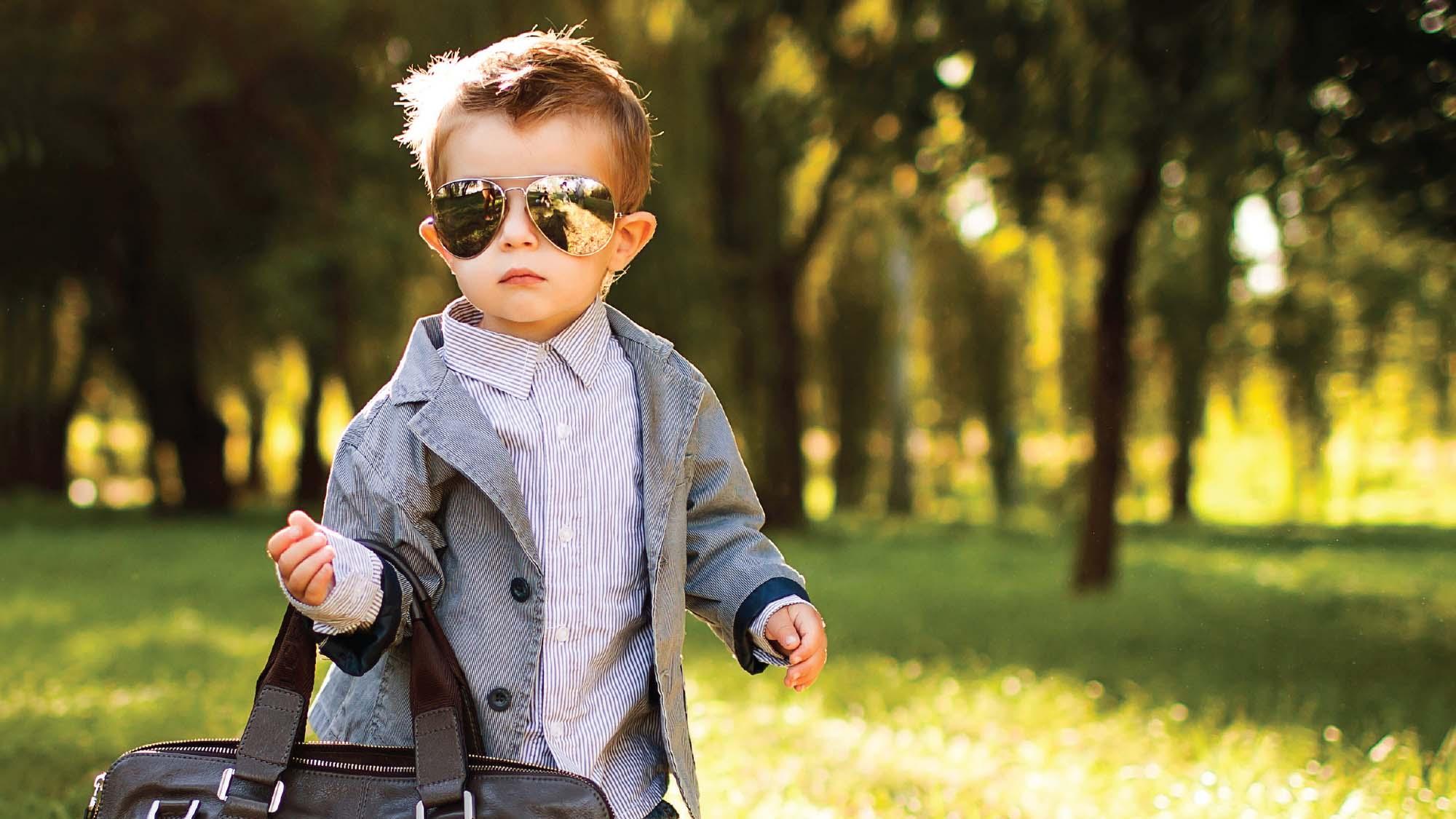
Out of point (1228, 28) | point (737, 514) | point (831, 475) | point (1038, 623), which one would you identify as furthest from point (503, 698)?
point (831, 475)

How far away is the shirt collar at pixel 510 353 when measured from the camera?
225cm

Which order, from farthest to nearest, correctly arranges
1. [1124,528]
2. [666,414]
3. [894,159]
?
[1124,528] → [894,159] → [666,414]

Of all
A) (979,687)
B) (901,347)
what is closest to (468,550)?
(979,687)

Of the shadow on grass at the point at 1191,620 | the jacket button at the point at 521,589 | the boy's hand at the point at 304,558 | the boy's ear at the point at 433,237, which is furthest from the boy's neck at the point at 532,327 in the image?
the shadow on grass at the point at 1191,620

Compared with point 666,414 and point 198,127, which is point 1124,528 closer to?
point 198,127

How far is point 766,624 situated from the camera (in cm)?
228

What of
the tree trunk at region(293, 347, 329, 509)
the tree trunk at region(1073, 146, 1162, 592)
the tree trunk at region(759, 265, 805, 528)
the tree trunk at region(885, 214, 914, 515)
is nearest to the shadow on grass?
the tree trunk at region(759, 265, 805, 528)

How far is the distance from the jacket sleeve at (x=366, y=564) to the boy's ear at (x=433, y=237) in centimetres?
33

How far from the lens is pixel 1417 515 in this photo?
23906 millimetres

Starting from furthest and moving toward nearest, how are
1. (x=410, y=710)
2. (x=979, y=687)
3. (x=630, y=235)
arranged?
(x=979, y=687)
(x=630, y=235)
(x=410, y=710)

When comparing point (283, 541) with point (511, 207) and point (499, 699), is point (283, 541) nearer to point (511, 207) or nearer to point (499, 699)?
point (499, 699)

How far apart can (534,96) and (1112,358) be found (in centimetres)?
839

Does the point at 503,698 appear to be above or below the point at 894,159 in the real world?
below

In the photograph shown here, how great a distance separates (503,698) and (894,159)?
698cm
